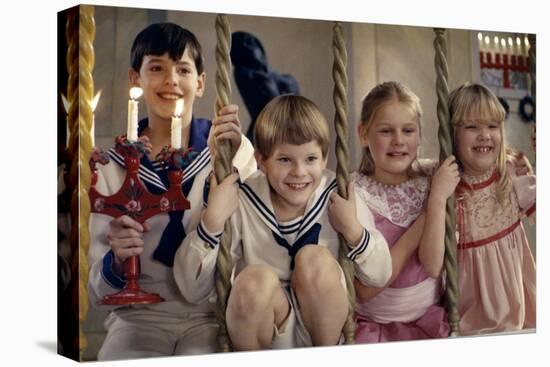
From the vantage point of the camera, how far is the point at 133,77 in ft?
17.7

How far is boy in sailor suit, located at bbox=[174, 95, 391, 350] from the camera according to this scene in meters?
5.51

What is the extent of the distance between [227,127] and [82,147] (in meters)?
0.71

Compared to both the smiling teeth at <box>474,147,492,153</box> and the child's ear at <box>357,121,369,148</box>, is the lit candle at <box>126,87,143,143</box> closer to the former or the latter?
the child's ear at <box>357,121,369,148</box>

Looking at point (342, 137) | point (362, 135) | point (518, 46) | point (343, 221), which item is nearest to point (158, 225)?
point (343, 221)

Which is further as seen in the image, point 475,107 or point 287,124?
point 475,107

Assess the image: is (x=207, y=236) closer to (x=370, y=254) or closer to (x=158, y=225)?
(x=158, y=225)

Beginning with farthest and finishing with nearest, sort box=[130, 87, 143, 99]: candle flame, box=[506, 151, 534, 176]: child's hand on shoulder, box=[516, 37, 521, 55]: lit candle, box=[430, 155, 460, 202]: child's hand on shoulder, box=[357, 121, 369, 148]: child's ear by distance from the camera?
box=[516, 37, 521, 55]: lit candle < box=[506, 151, 534, 176]: child's hand on shoulder < box=[430, 155, 460, 202]: child's hand on shoulder < box=[357, 121, 369, 148]: child's ear < box=[130, 87, 143, 99]: candle flame

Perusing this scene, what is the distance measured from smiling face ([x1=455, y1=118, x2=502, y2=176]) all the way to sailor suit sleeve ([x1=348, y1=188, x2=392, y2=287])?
0.65 meters

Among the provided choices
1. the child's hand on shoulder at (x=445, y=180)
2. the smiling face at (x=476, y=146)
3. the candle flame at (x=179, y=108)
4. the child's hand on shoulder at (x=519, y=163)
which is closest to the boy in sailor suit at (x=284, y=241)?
the candle flame at (x=179, y=108)

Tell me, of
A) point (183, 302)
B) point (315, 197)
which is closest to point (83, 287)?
point (183, 302)

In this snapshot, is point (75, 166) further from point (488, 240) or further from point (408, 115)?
point (488, 240)

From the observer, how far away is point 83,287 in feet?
17.4

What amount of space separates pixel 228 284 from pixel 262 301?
0.59 feet

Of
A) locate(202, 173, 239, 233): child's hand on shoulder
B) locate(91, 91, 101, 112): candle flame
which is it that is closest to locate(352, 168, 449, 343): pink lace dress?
locate(202, 173, 239, 233): child's hand on shoulder
